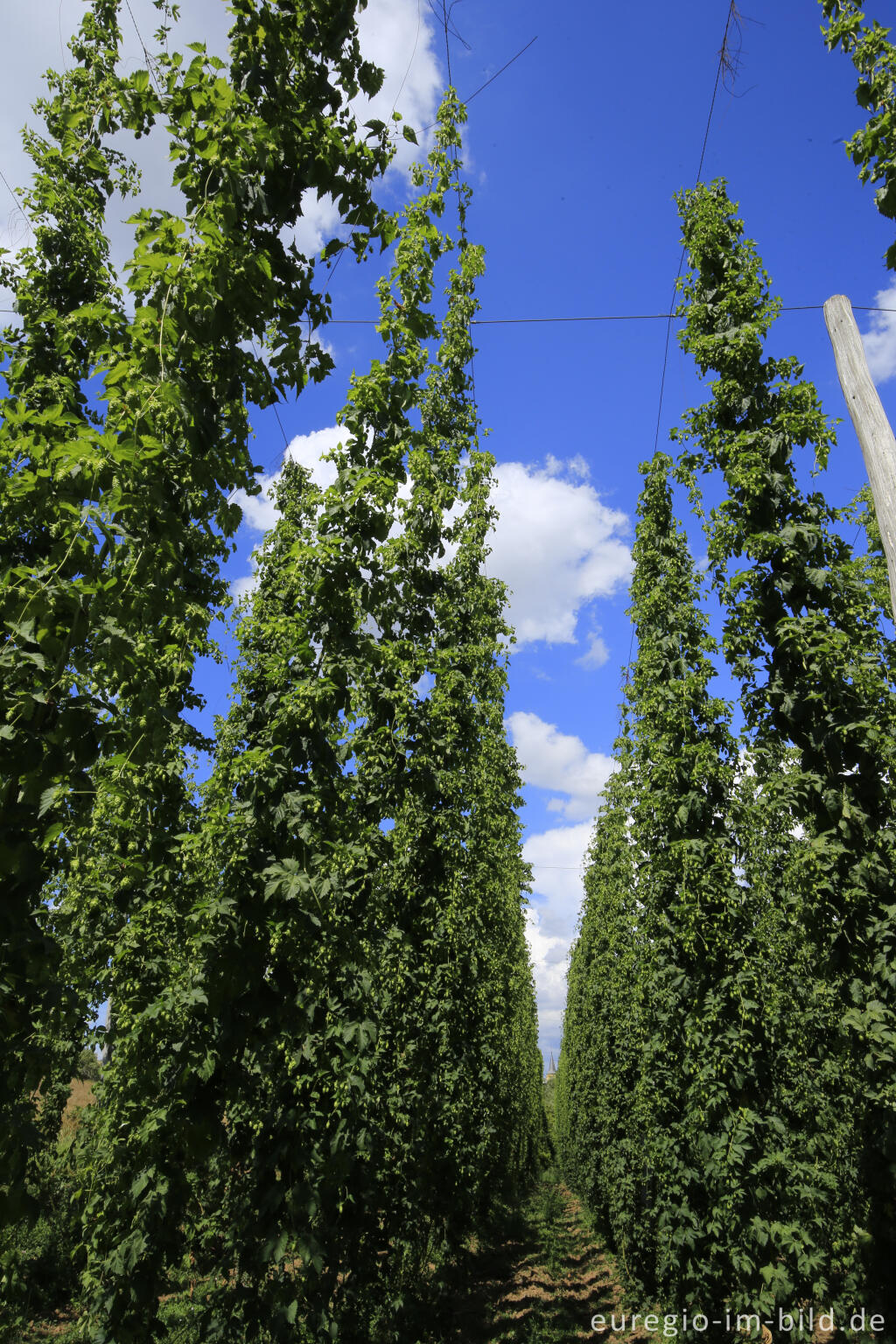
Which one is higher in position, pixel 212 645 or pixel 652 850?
pixel 212 645

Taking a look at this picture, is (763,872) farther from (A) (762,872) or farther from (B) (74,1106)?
(B) (74,1106)

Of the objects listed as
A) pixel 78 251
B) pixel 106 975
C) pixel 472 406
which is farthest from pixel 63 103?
pixel 106 975

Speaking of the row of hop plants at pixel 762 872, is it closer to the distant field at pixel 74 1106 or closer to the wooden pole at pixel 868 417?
the wooden pole at pixel 868 417

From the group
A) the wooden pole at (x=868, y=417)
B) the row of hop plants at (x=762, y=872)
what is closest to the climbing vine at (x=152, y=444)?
the wooden pole at (x=868, y=417)

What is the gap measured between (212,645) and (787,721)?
6.91 metres

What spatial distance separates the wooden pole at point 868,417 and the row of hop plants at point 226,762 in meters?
2.43

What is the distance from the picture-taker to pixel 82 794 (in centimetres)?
225

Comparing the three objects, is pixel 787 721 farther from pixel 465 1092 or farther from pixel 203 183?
pixel 203 183

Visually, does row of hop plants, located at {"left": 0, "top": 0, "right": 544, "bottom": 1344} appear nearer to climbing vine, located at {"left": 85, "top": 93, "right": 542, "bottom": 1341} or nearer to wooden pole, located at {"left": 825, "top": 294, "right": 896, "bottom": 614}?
climbing vine, located at {"left": 85, "top": 93, "right": 542, "bottom": 1341}

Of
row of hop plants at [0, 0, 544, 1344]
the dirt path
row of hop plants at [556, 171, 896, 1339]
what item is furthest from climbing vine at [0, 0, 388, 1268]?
the dirt path

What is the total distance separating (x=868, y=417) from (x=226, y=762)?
4.52 metres

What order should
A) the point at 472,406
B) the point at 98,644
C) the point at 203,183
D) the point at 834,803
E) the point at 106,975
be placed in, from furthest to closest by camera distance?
the point at 472,406 < the point at 106,975 < the point at 834,803 < the point at 203,183 < the point at 98,644

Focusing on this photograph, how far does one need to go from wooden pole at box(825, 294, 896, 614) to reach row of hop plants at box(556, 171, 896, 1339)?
2945 millimetres

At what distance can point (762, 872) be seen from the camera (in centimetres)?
926
